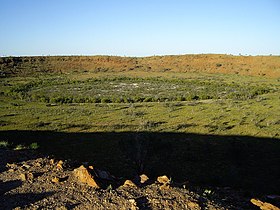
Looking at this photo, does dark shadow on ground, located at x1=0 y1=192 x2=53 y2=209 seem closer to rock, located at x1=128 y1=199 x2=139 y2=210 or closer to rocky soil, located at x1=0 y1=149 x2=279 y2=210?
rocky soil, located at x1=0 y1=149 x2=279 y2=210

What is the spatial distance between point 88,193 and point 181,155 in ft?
40.1

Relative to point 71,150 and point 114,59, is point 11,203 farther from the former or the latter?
point 114,59

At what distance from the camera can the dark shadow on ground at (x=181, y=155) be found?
50.8 ft

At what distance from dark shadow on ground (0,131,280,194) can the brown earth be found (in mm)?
49087

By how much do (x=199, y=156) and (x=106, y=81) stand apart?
1600 inches

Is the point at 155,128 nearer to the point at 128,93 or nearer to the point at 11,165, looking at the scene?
the point at 11,165

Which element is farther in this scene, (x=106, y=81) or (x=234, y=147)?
(x=106, y=81)

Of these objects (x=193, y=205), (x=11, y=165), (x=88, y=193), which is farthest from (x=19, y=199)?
(x=193, y=205)

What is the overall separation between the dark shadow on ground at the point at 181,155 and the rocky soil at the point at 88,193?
7.27 meters

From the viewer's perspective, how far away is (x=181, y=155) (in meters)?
18.7

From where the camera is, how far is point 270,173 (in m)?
16.0

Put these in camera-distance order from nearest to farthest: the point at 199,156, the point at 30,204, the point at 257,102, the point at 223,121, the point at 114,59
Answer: the point at 30,204 → the point at 199,156 → the point at 223,121 → the point at 257,102 → the point at 114,59

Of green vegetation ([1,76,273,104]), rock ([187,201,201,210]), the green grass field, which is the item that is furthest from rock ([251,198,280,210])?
green vegetation ([1,76,273,104])

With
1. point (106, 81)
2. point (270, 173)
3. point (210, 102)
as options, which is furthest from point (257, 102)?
point (106, 81)
